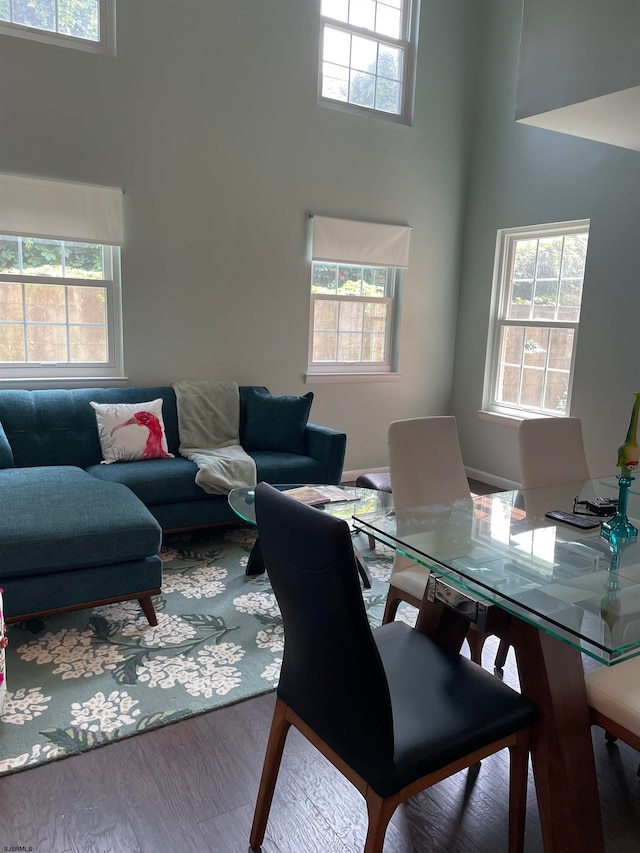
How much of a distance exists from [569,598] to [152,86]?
3901mm

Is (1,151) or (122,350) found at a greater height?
(1,151)

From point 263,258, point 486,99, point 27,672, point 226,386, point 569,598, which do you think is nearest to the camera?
point 569,598

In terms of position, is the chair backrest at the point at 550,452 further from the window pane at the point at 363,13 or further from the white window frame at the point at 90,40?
the window pane at the point at 363,13

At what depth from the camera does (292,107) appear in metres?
4.48

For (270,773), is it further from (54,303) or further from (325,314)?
(325,314)

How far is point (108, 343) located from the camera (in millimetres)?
4160

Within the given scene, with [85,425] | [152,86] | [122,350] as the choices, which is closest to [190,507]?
[85,425]

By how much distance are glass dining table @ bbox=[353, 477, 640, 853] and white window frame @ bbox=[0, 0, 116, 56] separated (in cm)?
352

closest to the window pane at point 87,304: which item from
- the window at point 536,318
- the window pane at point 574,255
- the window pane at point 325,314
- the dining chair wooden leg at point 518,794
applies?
the window pane at point 325,314

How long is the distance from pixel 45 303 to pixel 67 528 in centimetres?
199

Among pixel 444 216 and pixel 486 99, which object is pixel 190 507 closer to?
pixel 444 216

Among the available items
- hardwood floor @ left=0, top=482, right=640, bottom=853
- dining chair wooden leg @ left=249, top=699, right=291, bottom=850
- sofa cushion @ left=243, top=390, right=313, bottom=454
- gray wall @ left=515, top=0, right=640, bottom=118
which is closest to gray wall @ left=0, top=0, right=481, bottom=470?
sofa cushion @ left=243, top=390, right=313, bottom=454

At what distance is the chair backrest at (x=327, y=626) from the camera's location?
3.99 ft

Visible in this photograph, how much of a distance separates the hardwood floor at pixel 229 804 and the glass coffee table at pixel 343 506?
0.70 m
